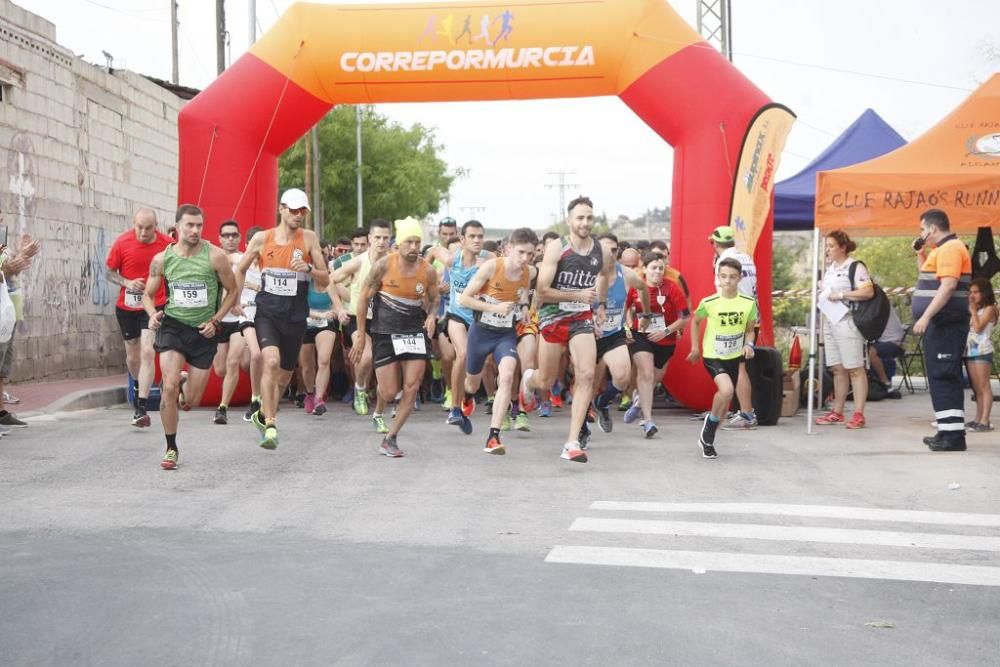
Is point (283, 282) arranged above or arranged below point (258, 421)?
above

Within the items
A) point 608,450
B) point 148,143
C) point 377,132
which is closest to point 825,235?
point 608,450

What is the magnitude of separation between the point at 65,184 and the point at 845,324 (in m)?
10.8

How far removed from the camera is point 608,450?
10.7 meters

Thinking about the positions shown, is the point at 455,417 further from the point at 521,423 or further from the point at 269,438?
the point at 269,438

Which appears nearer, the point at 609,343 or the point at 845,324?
the point at 609,343

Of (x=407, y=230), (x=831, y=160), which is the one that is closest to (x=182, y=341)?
(x=407, y=230)

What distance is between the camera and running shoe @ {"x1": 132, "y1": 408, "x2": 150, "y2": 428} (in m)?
11.7

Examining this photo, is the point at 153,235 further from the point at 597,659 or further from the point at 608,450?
the point at 597,659

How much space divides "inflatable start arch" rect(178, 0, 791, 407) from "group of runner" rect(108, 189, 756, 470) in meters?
1.66

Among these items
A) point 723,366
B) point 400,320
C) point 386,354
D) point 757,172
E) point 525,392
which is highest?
point 757,172

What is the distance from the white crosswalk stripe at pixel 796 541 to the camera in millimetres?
6039

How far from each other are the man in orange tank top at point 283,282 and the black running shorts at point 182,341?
1.88 ft

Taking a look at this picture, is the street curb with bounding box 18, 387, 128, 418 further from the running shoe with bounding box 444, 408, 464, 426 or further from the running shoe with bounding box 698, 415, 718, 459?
the running shoe with bounding box 698, 415, 718, 459

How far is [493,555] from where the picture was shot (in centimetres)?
625
